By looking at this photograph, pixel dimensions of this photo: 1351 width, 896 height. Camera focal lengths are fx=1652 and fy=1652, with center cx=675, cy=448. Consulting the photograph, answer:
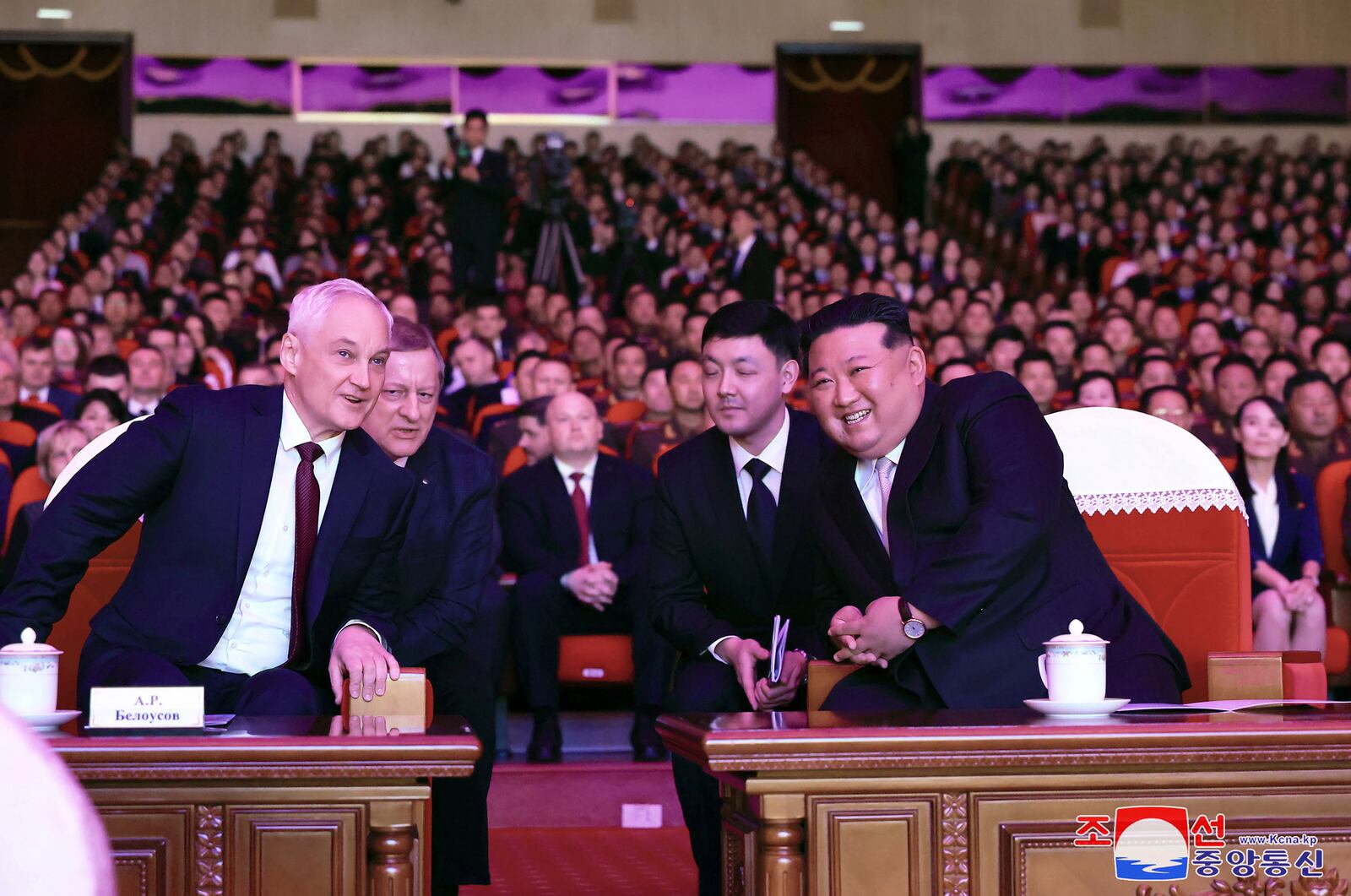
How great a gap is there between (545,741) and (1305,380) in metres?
2.91

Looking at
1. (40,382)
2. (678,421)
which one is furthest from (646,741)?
(40,382)

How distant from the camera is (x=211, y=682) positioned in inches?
101

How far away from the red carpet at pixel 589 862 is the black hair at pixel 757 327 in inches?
43.2

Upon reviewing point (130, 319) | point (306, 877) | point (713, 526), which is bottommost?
point (306, 877)

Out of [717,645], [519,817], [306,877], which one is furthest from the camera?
[519,817]

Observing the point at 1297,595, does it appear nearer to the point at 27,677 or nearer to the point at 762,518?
the point at 762,518

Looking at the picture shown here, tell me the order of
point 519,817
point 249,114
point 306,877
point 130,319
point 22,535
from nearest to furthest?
point 306,877 → point 519,817 → point 22,535 → point 130,319 → point 249,114

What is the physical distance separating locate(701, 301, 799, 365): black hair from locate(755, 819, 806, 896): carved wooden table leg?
55.0 inches

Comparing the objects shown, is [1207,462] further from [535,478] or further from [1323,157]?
[1323,157]

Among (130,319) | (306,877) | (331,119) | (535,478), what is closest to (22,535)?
(535,478)

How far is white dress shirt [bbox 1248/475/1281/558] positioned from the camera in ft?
16.3

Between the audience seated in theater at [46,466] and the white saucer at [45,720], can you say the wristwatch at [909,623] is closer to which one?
the white saucer at [45,720]

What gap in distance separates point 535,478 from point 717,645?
6.28 ft

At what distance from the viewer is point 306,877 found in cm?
192
